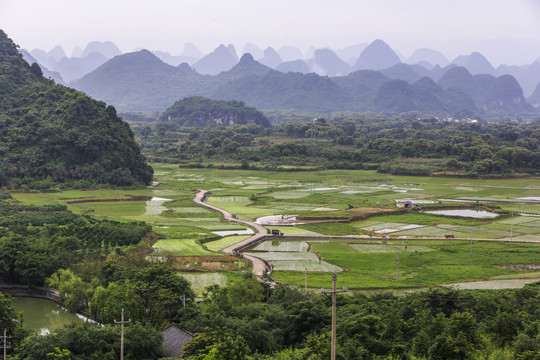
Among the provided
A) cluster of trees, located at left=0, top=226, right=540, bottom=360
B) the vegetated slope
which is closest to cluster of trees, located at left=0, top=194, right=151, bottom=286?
cluster of trees, located at left=0, top=226, right=540, bottom=360

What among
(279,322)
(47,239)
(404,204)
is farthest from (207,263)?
(404,204)

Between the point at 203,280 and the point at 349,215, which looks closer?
the point at 203,280

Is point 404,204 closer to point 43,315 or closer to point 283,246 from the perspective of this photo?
point 283,246

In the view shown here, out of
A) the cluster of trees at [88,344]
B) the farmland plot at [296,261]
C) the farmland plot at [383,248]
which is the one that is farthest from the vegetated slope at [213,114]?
the cluster of trees at [88,344]

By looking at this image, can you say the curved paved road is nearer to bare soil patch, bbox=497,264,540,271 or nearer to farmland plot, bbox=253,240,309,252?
farmland plot, bbox=253,240,309,252

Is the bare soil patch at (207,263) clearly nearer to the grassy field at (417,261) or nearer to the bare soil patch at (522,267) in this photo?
the grassy field at (417,261)

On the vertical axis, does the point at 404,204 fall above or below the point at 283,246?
above

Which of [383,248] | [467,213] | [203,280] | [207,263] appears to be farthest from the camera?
[467,213]
